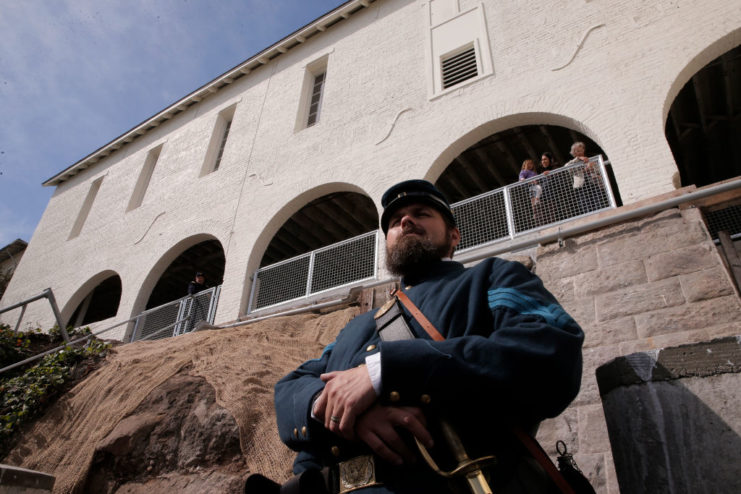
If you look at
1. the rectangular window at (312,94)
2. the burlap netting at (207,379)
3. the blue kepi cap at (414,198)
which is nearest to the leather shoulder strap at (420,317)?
the blue kepi cap at (414,198)

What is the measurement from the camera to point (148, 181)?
1481 cm

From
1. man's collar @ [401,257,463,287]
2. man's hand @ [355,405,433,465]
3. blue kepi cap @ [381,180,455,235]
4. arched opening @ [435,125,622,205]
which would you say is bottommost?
man's hand @ [355,405,433,465]

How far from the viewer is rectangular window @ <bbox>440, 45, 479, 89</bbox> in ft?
30.0

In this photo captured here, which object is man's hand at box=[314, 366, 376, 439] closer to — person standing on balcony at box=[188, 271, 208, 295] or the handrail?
the handrail

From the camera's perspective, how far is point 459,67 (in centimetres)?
933

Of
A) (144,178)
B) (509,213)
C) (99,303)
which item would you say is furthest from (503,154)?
(99,303)

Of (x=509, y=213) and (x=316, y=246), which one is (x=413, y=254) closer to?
(x=509, y=213)

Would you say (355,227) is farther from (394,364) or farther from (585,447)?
(394,364)

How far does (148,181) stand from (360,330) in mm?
14916

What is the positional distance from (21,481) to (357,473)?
7.70 ft

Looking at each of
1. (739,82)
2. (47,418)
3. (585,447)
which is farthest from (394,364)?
(739,82)

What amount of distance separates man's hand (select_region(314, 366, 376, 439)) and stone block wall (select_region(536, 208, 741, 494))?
245cm

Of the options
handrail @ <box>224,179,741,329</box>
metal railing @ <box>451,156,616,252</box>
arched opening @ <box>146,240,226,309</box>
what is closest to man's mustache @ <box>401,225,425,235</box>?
handrail @ <box>224,179,741,329</box>

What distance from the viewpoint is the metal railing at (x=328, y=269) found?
7.68 metres
